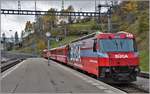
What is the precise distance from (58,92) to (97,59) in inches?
268

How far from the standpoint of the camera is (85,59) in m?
30.8

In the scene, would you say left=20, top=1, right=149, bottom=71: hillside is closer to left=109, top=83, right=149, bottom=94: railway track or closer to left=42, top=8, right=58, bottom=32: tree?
left=42, top=8, right=58, bottom=32: tree

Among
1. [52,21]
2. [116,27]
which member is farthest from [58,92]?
[52,21]

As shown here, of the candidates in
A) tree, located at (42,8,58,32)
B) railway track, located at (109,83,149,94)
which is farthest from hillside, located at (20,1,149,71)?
railway track, located at (109,83,149,94)

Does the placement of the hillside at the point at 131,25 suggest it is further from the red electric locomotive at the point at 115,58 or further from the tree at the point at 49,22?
the red electric locomotive at the point at 115,58

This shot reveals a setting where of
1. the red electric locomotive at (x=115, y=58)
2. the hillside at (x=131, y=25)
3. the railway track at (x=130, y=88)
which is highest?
the hillside at (x=131, y=25)

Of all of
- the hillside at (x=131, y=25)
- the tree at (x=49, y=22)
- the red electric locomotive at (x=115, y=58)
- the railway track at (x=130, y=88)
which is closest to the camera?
the railway track at (x=130, y=88)

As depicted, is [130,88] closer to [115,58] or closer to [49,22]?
[115,58]

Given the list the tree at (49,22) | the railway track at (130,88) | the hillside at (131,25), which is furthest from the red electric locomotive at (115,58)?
the tree at (49,22)

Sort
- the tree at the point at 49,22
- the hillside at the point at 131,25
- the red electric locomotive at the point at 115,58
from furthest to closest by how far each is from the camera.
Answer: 1. the tree at the point at 49,22
2. the hillside at the point at 131,25
3. the red electric locomotive at the point at 115,58

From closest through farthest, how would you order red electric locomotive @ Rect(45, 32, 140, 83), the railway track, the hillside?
the railway track < red electric locomotive @ Rect(45, 32, 140, 83) < the hillside

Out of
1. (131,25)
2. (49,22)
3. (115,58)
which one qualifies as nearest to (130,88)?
(115,58)

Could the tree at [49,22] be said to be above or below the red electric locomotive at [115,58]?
above

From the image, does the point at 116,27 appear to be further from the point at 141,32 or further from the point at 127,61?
the point at 127,61
